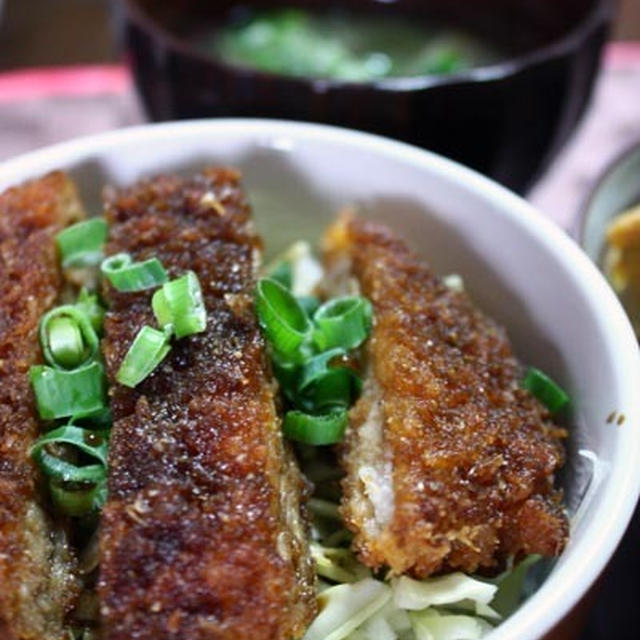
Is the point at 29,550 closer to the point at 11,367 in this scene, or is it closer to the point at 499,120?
the point at 11,367

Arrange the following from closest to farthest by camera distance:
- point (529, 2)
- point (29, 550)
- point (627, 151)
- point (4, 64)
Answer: point (29, 550)
point (627, 151)
point (529, 2)
point (4, 64)

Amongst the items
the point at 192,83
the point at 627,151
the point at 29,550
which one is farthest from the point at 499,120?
the point at 29,550

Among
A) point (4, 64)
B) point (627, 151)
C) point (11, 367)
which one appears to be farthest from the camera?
point (4, 64)

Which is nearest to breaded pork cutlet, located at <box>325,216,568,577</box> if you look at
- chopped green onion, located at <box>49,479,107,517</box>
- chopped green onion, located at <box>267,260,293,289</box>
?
chopped green onion, located at <box>267,260,293,289</box>

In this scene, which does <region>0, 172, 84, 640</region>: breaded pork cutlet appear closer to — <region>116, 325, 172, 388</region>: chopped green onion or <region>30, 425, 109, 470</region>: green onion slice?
<region>30, 425, 109, 470</region>: green onion slice

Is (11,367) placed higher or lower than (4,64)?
higher
